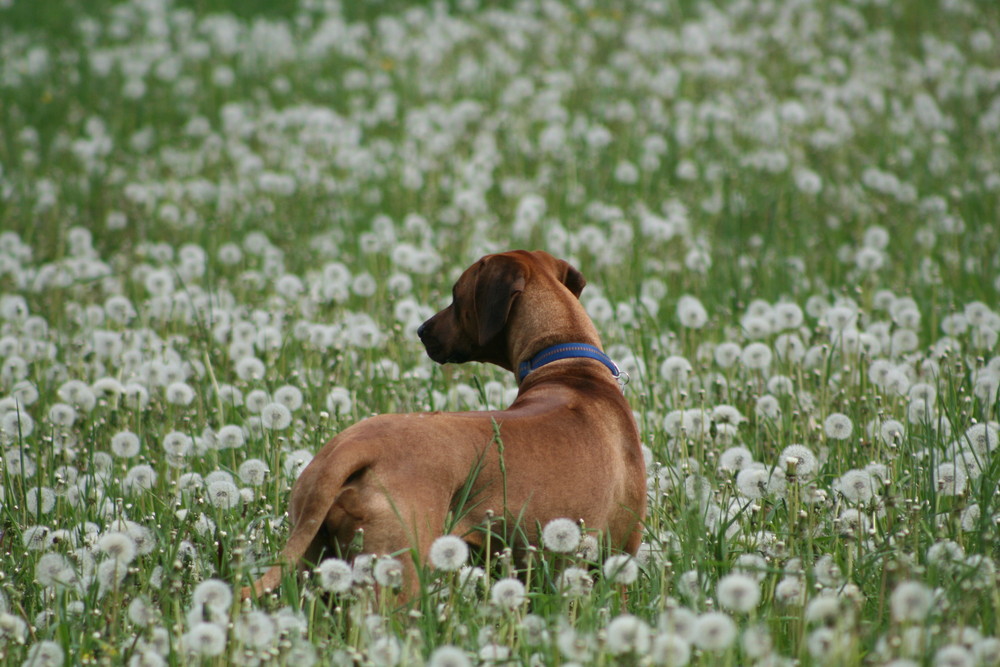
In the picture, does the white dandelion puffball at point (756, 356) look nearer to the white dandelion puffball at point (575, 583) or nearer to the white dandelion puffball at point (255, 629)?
the white dandelion puffball at point (575, 583)

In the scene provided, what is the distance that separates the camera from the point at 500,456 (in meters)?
3.23

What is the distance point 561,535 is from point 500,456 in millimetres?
273

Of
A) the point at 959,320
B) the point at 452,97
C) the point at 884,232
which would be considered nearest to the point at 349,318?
the point at 959,320

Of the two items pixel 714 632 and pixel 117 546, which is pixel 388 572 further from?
pixel 714 632

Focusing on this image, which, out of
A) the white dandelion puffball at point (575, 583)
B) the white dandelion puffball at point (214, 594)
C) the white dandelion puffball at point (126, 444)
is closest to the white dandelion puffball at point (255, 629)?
the white dandelion puffball at point (214, 594)

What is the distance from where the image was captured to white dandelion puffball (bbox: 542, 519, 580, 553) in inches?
127

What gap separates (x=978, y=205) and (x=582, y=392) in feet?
18.8

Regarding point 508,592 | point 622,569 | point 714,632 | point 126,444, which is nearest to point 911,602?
point 714,632

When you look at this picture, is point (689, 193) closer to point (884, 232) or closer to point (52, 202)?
point (884, 232)

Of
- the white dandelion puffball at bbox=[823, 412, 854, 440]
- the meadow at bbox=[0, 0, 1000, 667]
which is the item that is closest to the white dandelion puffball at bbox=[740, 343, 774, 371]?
the meadow at bbox=[0, 0, 1000, 667]

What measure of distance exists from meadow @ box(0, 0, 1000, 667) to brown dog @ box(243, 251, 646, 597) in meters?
0.13

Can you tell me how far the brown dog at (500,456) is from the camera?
316 centimetres

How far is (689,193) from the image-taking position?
30.3 feet

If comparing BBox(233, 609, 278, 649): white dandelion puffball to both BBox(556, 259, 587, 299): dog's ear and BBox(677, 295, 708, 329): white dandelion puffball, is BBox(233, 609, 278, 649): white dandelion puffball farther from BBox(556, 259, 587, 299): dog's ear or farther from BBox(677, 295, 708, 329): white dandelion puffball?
BBox(677, 295, 708, 329): white dandelion puffball
